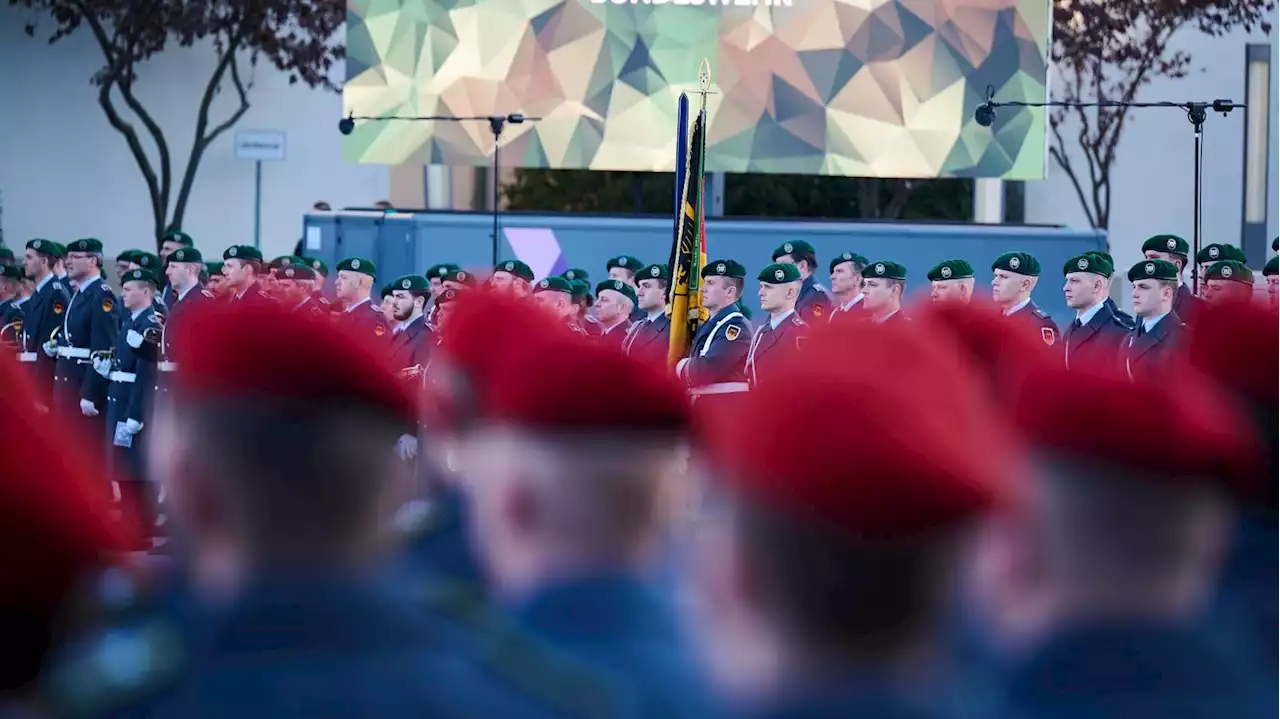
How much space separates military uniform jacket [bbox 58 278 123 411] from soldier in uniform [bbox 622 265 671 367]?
3.25 m

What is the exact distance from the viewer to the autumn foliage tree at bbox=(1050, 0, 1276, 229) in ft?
77.4

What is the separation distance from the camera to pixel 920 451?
5.48 ft

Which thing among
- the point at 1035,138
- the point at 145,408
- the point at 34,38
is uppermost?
the point at 34,38

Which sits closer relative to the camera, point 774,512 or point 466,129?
point 774,512

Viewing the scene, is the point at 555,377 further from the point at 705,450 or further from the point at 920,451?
the point at 920,451

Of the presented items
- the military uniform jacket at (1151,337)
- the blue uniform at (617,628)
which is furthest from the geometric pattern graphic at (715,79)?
the blue uniform at (617,628)

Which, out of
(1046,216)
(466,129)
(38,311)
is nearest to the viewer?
(38,311)

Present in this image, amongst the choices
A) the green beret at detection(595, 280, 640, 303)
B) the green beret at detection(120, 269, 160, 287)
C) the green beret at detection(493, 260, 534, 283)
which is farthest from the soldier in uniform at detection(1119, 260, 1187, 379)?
the green beret at detection(120, 269, 160, 287)

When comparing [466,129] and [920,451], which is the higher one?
[466,129]

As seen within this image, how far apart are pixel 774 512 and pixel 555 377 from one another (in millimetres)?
691

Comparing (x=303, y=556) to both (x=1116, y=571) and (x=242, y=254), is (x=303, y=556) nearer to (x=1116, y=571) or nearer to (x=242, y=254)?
(x=1116, y=571)

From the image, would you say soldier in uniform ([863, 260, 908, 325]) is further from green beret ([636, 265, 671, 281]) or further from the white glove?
the white glove

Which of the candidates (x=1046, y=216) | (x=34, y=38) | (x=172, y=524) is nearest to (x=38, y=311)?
(x=172, y=524)

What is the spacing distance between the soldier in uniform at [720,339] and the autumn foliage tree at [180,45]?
14.3 metres
